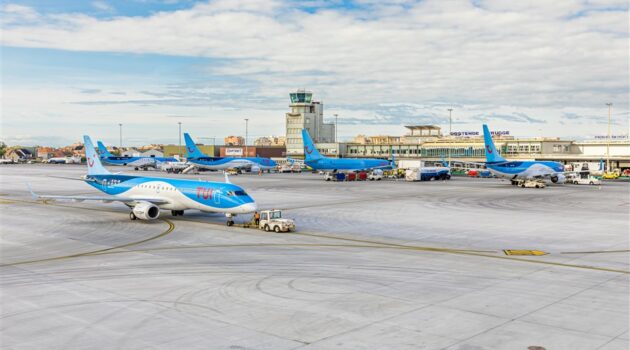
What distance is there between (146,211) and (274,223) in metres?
12.3

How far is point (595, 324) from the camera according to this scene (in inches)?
768

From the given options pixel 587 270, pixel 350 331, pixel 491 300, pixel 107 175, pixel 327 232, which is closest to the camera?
pixel 350 331

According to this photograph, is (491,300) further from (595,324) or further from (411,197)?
(411,197)

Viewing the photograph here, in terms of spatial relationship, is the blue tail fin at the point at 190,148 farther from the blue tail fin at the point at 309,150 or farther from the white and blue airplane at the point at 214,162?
the blue tail fin at the point at 309,150

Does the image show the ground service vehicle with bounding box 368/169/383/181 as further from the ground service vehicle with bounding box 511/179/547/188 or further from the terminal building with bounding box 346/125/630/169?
the terminal building with bounding box 346/125/630/169

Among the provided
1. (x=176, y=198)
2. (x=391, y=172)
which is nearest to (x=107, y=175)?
(x=176, y=198)

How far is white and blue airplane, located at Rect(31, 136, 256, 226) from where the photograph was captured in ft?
147

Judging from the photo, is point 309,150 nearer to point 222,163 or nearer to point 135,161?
point 222,163

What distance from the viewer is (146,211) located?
153 ft

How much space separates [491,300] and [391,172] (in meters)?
114

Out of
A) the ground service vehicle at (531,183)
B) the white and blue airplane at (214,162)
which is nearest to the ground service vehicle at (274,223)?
the ground service vehicle at (531,183)

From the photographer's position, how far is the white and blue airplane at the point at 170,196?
4491cm

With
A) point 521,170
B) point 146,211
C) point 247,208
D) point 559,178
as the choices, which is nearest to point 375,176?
point 521,170

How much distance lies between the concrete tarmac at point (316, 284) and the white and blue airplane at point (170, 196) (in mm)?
1457
